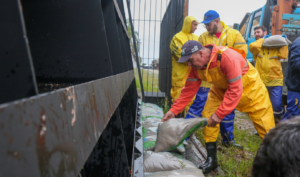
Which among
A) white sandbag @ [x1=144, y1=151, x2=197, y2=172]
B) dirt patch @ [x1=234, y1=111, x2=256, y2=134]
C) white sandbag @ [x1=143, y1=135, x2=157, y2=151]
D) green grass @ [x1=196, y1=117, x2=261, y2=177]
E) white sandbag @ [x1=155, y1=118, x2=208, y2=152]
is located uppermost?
white sandbag @ [x1=155, y1=118, x2=208, y2=152]

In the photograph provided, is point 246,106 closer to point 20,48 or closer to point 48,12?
point 48,12

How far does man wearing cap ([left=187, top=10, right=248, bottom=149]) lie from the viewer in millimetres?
3818

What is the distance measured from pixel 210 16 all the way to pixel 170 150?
2435mm

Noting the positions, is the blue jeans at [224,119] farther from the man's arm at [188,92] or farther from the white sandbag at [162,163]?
the white sandbag at [162,163]

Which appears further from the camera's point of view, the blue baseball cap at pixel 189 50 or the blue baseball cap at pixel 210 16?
the blue baseball cap at pixel 210 16

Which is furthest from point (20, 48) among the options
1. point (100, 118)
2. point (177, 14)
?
point (177, 14)

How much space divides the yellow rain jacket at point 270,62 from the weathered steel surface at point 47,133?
482 cm

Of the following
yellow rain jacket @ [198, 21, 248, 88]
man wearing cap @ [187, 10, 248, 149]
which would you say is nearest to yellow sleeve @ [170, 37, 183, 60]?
man wearing cap @ [187, 10, 248, 149]

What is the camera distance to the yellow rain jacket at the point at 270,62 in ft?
14.9

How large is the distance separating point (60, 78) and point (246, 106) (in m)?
2.60

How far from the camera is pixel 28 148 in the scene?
31cm

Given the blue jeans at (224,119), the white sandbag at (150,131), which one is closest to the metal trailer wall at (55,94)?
the white sandbag at (150,131)

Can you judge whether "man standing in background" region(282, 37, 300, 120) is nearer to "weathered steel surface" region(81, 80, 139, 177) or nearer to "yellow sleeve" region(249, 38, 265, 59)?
"yellow sleeve" region(249, 38, 265, 59)

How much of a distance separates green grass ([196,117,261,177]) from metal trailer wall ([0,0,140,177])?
2096mm
